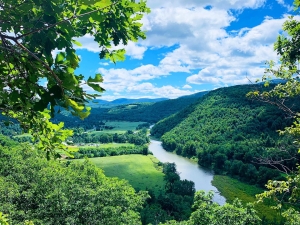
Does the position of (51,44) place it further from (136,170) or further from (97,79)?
(136,170)

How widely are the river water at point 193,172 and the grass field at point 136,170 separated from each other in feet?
21.4

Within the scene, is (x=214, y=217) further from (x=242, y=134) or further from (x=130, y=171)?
(x=242, y=134)

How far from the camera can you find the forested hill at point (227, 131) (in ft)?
260

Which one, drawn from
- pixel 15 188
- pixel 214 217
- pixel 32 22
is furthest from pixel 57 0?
pixel 15 188

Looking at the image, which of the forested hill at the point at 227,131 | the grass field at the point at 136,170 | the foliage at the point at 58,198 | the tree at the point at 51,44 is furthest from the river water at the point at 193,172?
the tree at the point at 51,44

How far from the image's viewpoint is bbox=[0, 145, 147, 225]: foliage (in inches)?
686

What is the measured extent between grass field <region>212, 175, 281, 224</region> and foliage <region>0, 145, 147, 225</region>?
107 ft

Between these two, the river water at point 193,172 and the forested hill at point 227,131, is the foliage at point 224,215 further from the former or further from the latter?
the forested hill at point 227,131

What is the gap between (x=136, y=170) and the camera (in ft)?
256

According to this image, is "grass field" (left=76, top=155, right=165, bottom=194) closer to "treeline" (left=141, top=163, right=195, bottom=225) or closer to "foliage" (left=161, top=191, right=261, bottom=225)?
"treeline" (left=141, top=163, right=195, bottom=225)

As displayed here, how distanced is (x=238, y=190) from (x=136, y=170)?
32.2m

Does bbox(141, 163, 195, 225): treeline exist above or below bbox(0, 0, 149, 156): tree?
below

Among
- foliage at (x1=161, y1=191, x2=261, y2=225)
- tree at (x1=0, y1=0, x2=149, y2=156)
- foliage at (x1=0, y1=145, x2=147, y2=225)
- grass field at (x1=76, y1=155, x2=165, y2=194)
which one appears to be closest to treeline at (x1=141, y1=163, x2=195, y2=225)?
grass field at (x1=76, y1=155, x2=165, y2=194)

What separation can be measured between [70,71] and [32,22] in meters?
0.71
